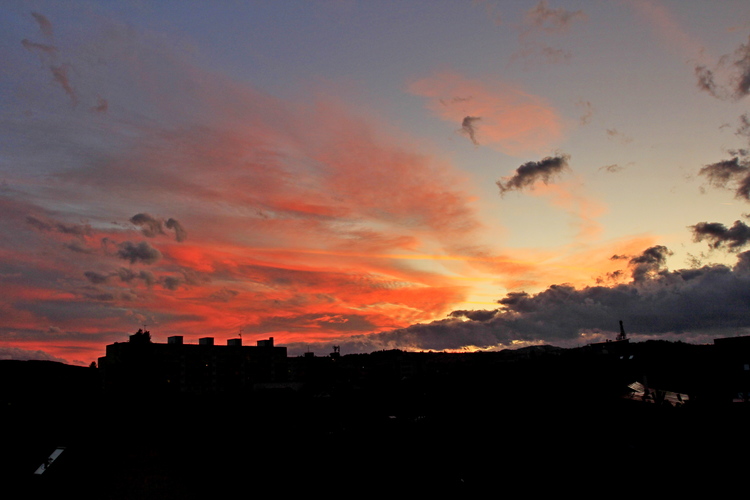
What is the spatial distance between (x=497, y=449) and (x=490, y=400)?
2365 mm

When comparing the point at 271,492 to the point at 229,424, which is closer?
the point at 271,492

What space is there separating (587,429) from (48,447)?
76.8 feet

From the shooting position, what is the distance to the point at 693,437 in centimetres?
1457

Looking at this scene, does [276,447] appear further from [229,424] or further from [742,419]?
[742,419]

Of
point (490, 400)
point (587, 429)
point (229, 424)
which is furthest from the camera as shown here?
point (229, 424)

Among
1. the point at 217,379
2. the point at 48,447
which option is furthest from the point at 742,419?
the point at 217,379

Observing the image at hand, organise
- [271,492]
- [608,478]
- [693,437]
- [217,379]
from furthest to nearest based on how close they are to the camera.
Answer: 1. [217,379]
2. [271,492]
3. [608,478]
4. [693,437]

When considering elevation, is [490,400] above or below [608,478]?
above

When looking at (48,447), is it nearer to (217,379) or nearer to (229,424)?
(229,424)

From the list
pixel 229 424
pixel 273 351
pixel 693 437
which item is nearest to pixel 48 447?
pixel 229 424

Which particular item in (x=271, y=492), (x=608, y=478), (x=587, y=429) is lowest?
(x=271, y=492)

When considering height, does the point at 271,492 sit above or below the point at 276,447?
below

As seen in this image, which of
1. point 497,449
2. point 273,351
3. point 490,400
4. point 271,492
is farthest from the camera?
point 273,351

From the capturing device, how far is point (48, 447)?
23156mm
